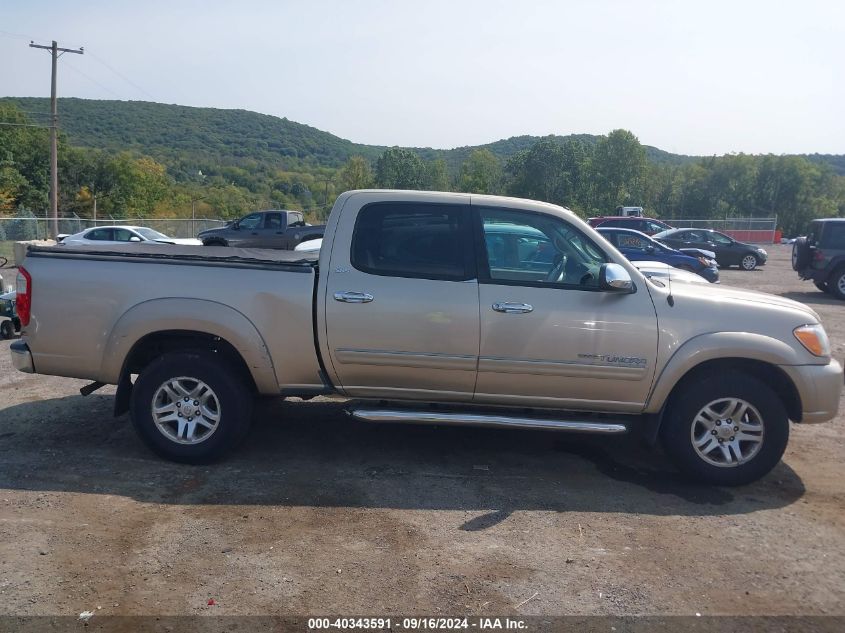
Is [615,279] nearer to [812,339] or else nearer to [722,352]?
[722,352]

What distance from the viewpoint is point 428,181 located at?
34.7 meters

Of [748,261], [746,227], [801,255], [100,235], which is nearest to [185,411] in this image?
[801,255]

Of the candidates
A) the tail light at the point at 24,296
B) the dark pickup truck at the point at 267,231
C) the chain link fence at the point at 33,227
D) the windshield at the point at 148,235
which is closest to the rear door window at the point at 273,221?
the dark pickup truck at the point at 267,231

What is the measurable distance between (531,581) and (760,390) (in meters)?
2.38

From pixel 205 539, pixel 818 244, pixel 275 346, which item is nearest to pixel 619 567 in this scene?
pixel 205 539

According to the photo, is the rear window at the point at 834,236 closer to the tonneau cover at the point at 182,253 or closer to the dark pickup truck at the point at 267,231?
the tonneau cover at the point at 182,253

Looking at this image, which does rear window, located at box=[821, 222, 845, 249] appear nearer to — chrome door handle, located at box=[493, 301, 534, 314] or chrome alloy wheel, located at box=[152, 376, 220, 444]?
chrome door handle, located at box=[493, 301, 534, 314]

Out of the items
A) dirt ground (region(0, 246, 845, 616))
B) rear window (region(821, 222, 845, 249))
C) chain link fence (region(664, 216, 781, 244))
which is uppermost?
chain link fence (region(664, 216, 781, 244))

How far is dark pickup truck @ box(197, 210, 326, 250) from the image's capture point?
88.6ft

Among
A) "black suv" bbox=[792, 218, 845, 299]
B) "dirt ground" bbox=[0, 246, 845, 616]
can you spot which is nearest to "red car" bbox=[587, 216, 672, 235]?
"black suv" bbox=[792, 218, 845, 299]

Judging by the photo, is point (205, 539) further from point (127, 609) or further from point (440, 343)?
point (440, 343)

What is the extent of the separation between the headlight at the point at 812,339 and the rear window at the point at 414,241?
2.33 m

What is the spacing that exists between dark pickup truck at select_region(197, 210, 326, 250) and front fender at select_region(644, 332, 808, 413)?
22.4 m

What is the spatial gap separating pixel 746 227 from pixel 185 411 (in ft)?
167
